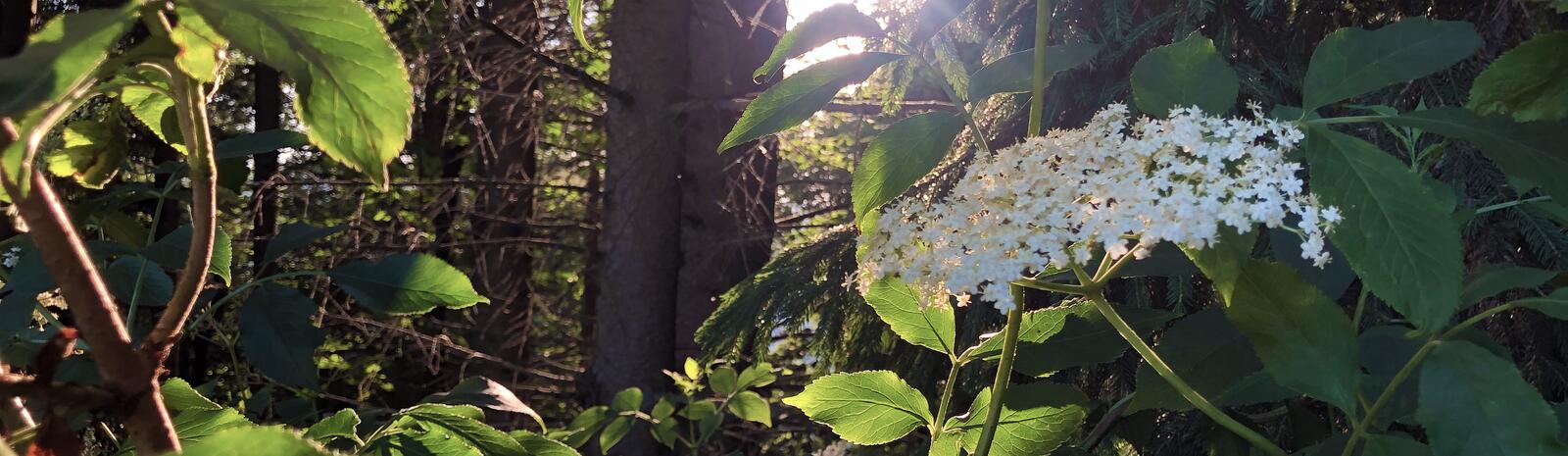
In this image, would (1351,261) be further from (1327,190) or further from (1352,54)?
(1352,54)

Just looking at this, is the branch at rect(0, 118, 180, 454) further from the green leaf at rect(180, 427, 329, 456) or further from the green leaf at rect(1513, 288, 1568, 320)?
the green leaf at rect(1513, 288, 1568, 320)

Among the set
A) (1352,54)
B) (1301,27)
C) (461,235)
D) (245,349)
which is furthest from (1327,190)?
(461,235)

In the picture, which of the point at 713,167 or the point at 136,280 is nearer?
the point at 136,280

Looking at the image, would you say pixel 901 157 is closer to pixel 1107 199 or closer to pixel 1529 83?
pixel 1107 199

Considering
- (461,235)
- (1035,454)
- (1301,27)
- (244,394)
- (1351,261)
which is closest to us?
(1351,261)

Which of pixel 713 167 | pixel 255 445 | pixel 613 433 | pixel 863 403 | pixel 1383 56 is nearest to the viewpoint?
pixel 255 445

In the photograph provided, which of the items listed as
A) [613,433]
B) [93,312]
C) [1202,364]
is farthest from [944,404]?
[613,433]

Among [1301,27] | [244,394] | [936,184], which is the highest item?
[1301,27]
